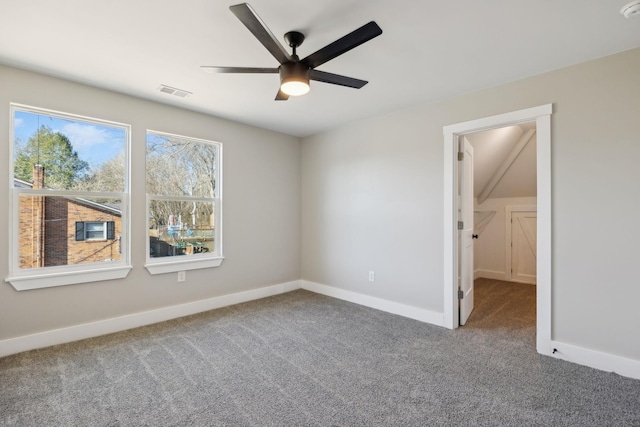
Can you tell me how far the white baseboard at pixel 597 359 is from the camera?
88.4 inches

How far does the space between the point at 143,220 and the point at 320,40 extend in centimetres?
257

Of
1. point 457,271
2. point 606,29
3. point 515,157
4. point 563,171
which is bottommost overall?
point 457,271

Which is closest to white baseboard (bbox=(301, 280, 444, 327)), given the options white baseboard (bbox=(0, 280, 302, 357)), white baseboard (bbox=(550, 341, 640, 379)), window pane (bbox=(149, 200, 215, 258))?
white baseboard (bbox=(0, 280, 302, 357))

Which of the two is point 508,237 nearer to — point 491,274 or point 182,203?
point 491,274

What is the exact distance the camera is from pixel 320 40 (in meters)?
2.18

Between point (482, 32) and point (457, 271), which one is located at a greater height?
point (482, 32)

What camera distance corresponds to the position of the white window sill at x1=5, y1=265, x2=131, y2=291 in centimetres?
261

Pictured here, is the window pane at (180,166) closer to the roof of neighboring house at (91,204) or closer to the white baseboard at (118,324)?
the roof of neighboring house at (91,204)

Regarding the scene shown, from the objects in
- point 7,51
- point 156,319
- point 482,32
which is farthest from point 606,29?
point 156,319

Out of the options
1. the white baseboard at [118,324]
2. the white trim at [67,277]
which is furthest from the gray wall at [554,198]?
the white trim at [67,277]

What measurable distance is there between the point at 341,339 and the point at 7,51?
3578 millimetres

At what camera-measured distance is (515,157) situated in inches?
189

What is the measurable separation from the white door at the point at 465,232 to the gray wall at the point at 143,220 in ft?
8.03

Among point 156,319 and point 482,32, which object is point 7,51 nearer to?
point 156,319
